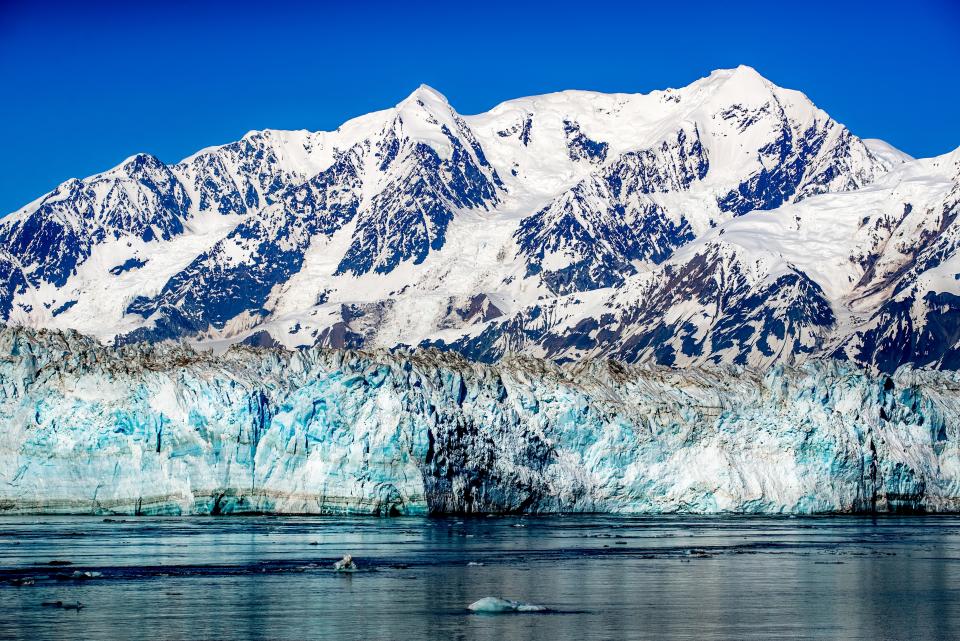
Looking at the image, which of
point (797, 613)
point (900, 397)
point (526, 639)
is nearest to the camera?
point (526, 639)

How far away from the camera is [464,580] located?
65625 millimetres

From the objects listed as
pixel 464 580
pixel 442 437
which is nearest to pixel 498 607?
pixel 464 580

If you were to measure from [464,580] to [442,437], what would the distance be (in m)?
36.5

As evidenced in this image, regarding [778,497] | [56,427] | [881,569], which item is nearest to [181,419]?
[56,427]

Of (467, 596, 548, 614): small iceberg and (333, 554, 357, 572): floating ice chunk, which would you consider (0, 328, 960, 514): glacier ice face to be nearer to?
(333, 554, 357, 572): floating ice chunk

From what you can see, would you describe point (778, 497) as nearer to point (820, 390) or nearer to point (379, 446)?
point (820, 390)

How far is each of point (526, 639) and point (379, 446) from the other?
51.5 metres

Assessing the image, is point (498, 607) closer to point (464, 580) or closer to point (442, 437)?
point (464, 580)

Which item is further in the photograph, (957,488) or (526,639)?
(957,488)

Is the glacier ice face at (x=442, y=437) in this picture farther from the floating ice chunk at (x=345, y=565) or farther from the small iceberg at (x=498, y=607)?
the small iceberg at (x=498, y=607)

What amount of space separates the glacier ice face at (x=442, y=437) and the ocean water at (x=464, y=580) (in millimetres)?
3228

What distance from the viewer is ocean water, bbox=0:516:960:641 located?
50.7 metres

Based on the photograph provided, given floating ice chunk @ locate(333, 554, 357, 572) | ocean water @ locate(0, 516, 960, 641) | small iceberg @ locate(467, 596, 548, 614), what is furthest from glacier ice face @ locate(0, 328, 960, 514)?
small iceberg @ locate(467, 596, 548, 614)

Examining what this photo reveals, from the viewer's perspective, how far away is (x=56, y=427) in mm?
101250
